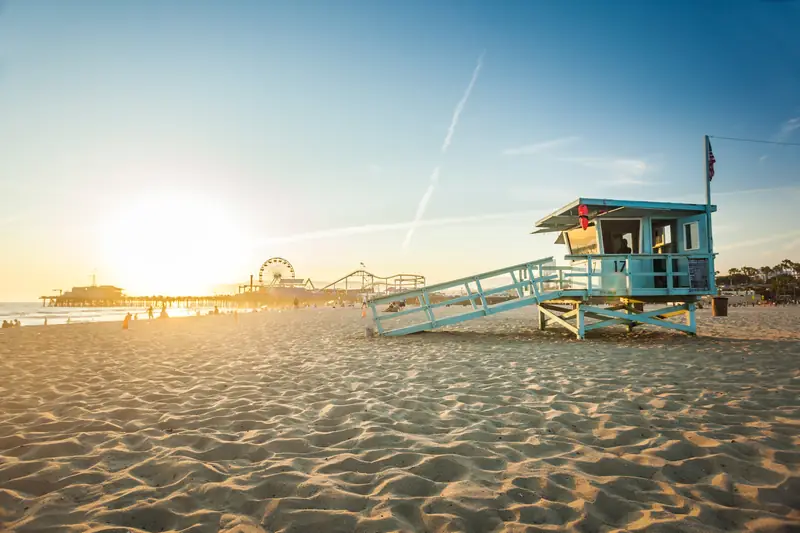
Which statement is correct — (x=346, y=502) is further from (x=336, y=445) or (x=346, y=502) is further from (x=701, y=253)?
(x=701, y=253)

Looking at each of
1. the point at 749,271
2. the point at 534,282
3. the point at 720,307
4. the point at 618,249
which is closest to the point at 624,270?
the point at 618,249

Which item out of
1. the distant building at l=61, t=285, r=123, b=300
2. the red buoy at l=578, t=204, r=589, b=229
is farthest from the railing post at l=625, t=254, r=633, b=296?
the distant building at l=61, t=285, r=123, b=300

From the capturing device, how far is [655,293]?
1121 cm

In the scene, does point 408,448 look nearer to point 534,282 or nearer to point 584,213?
point 534,282

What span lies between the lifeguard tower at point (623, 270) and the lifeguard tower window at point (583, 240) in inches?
1.9

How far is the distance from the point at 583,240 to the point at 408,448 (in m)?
12.0

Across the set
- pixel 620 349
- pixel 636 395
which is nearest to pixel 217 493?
pixel 636 395

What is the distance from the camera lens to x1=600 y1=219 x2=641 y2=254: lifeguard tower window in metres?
12.3

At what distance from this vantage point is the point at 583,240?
1339 centimetres

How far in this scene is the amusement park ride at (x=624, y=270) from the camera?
11.2 metres

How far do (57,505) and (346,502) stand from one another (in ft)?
6.79

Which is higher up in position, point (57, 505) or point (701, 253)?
point (701, 253)

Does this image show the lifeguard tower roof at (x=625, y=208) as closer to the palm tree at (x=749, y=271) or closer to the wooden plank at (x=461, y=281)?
the wooden plank at (x=461, y=281)

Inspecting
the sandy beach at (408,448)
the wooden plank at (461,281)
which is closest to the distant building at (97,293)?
the wooden plank at (461,281)
